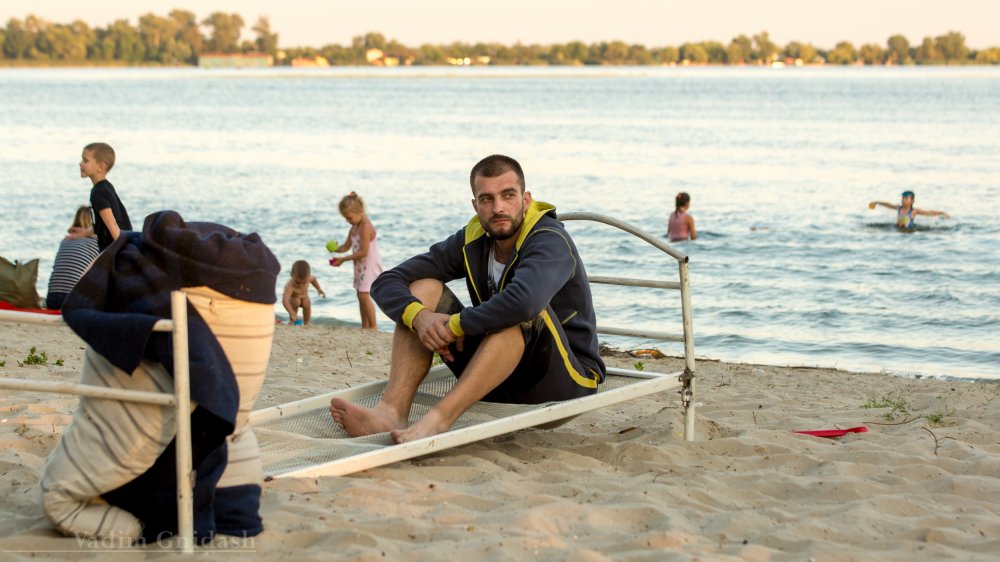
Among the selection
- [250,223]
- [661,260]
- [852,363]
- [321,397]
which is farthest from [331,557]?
[250,223]

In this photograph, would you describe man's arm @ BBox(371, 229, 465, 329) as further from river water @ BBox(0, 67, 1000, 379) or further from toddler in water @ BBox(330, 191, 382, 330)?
river water @ BBox(0, 67, 1000, 379)

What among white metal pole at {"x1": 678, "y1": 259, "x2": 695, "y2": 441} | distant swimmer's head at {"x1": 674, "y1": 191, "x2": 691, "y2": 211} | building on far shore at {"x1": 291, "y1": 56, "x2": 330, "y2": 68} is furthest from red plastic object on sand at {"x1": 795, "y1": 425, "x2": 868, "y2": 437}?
building on far shore at {"x1": 291, "y1": 56, "x2": 330, "y2": 68}

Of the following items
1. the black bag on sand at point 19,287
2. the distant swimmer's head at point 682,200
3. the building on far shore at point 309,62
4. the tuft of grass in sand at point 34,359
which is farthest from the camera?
the building on far shore at point 309,62

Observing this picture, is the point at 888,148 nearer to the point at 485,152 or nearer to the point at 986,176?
the point at 986,176

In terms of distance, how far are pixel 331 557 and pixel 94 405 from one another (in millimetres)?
807

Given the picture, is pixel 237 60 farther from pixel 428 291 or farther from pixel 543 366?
pixel 543 366

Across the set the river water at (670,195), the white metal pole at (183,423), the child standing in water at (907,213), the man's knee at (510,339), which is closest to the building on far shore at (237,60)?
the river water at (670,195)

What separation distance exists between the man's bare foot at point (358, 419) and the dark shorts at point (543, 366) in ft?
1.33

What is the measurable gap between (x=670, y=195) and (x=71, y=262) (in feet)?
59.7

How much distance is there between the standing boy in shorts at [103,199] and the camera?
8172mm

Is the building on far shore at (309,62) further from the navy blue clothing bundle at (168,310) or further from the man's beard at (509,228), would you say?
the navy blue clothing bundle at (168,310)

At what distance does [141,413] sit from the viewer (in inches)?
125

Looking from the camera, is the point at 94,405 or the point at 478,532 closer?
the point at 94,405

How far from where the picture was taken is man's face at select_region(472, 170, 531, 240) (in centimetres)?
480
